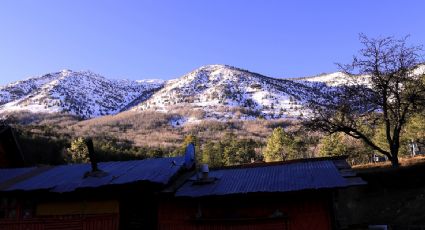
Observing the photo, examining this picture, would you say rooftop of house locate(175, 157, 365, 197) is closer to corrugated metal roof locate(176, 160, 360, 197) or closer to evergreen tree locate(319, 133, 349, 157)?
corrugated metal roof locate(176, 160, 360, 197)

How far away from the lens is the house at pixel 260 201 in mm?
15344

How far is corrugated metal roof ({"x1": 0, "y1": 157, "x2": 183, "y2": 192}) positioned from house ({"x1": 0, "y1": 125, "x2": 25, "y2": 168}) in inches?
125

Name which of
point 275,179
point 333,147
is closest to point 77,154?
point 333,147

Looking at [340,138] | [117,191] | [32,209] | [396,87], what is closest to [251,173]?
[117,191]

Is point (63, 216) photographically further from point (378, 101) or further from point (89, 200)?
point (378, 101)

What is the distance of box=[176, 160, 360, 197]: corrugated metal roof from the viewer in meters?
15.2

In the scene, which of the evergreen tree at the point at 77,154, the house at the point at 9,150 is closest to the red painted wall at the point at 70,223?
the house at the point at 9,150

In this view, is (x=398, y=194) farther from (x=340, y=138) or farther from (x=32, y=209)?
(x=340, y=138)

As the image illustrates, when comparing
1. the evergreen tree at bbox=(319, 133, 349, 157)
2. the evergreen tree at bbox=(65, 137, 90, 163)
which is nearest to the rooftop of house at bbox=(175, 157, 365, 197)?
the evergreen tree at bbox=(319, 133, 349, 157)

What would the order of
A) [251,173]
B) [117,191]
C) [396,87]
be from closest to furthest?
[117,191] → [251,173] → [396,87]

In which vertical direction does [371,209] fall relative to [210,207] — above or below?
below

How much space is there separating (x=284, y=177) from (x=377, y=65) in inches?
815

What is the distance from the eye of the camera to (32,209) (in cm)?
1822

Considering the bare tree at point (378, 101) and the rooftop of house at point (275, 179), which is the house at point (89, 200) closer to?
the rooftop of house at point (275, 179)
